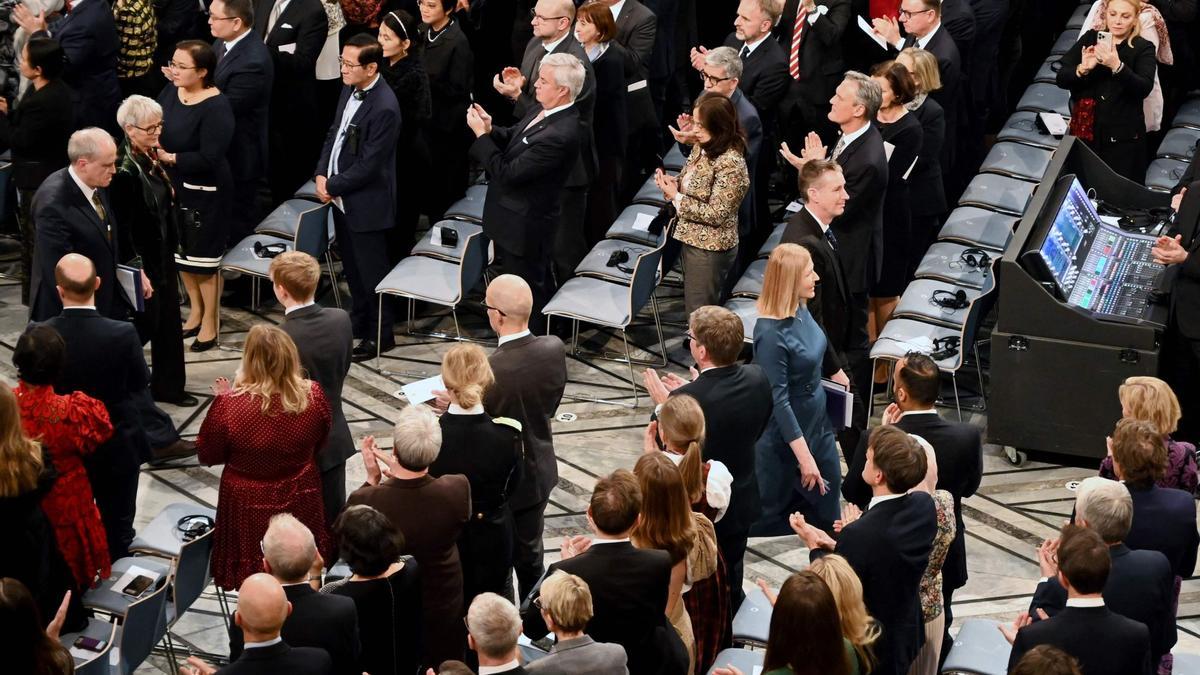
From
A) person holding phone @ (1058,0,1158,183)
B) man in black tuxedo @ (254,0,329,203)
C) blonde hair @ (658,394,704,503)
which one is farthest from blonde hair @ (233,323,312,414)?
person holding phone @ (1058,0,1158,183)

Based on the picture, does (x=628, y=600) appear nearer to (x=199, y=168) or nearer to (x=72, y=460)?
(x=72, y=460)

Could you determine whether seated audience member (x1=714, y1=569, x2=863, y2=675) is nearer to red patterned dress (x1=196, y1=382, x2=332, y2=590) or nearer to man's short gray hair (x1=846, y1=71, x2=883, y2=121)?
red patterned dress (x1=196, y1=382, x2=332, y2=590)

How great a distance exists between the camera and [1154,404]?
258 inches

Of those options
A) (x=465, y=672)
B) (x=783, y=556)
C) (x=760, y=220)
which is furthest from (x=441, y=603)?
(x=760, y=220)

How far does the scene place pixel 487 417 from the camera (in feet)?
20.9

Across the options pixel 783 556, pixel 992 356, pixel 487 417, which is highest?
pixel 487 417

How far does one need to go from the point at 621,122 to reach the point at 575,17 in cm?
66

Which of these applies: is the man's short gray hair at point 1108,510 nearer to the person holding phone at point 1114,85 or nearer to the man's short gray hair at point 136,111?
the person holding phone at point 1114,85

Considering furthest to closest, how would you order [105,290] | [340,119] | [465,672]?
[340,119], [105,290], [465,672]

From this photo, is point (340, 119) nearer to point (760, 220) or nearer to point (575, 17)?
point (575, 17)

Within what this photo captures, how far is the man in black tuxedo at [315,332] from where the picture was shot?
22.7ft

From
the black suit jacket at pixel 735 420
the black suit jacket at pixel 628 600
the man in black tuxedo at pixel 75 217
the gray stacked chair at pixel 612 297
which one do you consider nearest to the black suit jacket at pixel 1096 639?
the black suit jacket at pixel 628 600

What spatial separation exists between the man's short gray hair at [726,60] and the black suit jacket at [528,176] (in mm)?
741

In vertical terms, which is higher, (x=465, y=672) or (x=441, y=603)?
(x=465, y=672)
